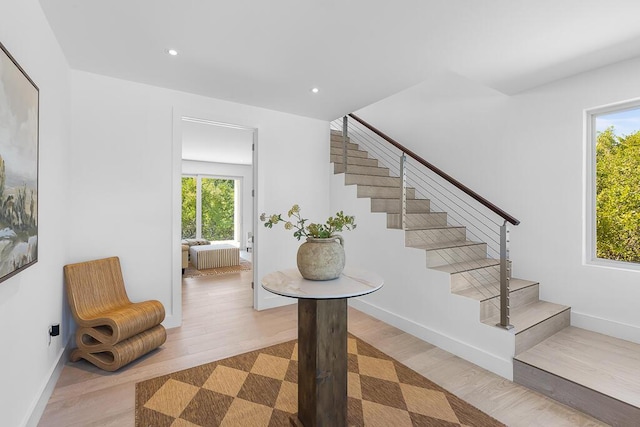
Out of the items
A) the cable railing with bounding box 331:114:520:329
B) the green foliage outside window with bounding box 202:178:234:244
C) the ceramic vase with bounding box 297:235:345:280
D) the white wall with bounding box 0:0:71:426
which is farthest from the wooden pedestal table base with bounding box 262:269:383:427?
the green foliage outside window with bounding box 202:178:234:244

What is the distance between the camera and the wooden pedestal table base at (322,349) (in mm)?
1527

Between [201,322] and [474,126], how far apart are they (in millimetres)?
3795

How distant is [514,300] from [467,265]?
1.59ft

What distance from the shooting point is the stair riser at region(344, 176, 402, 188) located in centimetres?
399

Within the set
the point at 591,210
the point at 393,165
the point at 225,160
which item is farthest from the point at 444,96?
the point at 225,160

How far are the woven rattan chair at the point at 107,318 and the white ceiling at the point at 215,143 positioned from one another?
233 cm

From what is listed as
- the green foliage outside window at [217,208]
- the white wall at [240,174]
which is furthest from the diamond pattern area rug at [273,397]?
the green foliage outside window at [217,208]

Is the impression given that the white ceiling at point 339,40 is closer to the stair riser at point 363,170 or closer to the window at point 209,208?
the stair riser at point 363,170

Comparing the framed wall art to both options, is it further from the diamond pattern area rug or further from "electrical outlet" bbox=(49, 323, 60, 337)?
the diamond pattern area rug

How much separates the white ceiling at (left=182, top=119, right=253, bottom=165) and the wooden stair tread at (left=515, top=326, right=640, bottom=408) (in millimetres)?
4079

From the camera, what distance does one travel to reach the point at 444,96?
152 inches

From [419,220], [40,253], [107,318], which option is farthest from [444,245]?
[40,253]

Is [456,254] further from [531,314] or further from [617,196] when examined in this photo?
[617,196]

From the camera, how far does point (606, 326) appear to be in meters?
2.63
